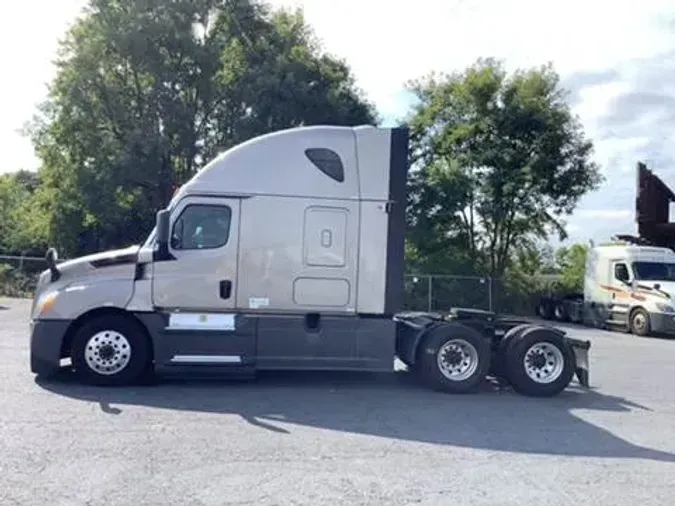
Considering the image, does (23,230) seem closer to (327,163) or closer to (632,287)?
(632,287)

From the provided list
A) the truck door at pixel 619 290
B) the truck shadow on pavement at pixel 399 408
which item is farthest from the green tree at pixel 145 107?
the truck shadow on pavement at pixel 399 408

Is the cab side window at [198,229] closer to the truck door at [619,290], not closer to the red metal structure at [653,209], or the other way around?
the truck door at [619,290]

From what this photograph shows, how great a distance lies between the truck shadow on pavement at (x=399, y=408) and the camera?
26.4 feet

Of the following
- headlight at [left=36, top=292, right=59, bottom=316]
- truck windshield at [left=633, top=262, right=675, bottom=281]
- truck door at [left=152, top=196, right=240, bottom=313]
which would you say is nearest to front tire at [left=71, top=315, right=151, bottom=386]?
headlight at [left=36, top=292, right=59, bottom=316]

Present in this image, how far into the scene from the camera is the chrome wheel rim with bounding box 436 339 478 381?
1075 centimetres

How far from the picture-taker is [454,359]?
10828mm

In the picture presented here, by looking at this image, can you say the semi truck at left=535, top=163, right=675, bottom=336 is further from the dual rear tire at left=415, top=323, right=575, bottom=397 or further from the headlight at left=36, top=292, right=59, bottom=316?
the headlight at left=36, top=292, right=59, bottom=316

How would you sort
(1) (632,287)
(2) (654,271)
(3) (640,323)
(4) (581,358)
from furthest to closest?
(2) (654,271), (1) (632,287), (3) (640,323), (4) (581,358)

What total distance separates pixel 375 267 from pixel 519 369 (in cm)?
247

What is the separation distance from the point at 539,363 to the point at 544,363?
8 centimetres

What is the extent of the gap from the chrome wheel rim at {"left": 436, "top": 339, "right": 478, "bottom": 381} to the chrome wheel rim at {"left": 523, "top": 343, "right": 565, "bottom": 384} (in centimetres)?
76

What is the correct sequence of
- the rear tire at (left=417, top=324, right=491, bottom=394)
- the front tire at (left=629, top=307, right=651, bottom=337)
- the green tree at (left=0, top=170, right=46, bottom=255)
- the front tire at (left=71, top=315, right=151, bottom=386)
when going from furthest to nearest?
the green tree at (left=0, top=170, right=46, bottom=255) → the front tire at (left=629, top=307, right=651, bottom=337) → the rear tire at (left=417, top=324, right=491, bottom=394) → the front tire at (left=71, top=315, right=151, bottom=386)

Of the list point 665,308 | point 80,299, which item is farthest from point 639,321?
point 80,299

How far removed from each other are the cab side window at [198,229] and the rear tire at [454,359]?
319cm
